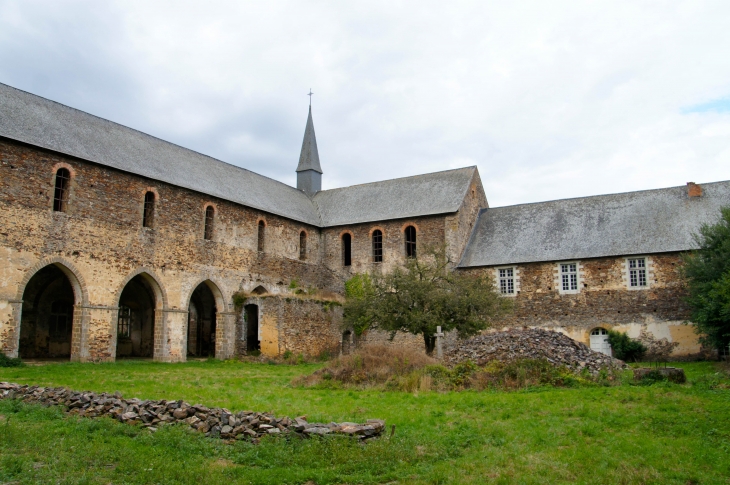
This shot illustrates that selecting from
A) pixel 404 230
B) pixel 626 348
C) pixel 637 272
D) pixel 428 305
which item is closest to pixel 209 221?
pixel 404 230

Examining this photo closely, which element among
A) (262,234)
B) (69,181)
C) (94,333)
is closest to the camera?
(69,181)

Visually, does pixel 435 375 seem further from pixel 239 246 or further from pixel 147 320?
pixel 147 320

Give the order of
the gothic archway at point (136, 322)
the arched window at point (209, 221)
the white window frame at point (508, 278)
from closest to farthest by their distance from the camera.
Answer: the arched window at point (209, 221), the gothic archway at point (136, 322), the white window frame at point (508, 278)

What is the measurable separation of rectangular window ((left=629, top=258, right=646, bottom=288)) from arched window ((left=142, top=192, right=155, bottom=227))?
2018cm

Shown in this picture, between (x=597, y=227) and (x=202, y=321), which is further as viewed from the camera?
(x=202, y=321)

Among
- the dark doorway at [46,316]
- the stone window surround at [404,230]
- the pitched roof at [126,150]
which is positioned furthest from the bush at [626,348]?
the dark doorway at [46,316]

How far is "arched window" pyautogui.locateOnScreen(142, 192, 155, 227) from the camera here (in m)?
24.4

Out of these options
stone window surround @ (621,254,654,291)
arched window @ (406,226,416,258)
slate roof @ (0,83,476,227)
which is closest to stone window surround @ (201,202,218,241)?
slate roof @ (0,83,476,227)

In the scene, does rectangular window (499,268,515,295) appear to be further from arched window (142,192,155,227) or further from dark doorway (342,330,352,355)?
arched window (142,192,155,227)

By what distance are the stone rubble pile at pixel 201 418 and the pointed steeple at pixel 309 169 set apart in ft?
94.2

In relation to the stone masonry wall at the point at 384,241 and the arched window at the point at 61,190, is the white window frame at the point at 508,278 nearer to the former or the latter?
the stone masonry wall at the point at 384,241

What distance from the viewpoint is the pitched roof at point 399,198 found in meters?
31.4

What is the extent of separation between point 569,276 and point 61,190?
69.2 feet

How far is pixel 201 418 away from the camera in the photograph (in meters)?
9.02
